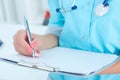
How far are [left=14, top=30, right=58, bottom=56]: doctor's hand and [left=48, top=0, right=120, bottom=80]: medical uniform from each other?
6 centimetres

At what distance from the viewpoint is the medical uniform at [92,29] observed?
2.14 ft

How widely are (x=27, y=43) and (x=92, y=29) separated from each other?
19 centimetres

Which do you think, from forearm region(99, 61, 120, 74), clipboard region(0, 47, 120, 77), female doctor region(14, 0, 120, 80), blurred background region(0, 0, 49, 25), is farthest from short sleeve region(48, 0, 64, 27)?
blurred background region(0, 0, 49, 25)

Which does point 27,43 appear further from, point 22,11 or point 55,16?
point 22,11

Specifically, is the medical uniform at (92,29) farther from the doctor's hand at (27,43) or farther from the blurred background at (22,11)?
the blurred background at (22,11)

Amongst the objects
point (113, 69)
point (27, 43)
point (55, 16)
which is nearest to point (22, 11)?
point (55, 16)

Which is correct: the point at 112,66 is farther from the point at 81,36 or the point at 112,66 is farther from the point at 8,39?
the point at 8,39

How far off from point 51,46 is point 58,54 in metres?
0.10

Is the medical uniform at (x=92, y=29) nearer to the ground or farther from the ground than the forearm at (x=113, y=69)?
farther from the ground

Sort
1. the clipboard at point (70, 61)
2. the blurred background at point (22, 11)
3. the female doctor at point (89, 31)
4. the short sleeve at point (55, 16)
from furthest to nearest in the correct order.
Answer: the blurred background at point (22, 11) < the short sleeve at point (55, 16) < the female doctor at point (89, 31) < the clipboard at point (70, 61)

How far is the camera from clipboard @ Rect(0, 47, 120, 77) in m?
0.55

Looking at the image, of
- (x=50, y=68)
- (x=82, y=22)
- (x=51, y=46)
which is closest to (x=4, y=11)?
(x=51, y=46)

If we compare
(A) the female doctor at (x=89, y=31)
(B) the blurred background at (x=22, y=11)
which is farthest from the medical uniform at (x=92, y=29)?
(B) the blurred background at (x=22, y=11)

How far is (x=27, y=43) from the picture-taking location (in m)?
0.69
